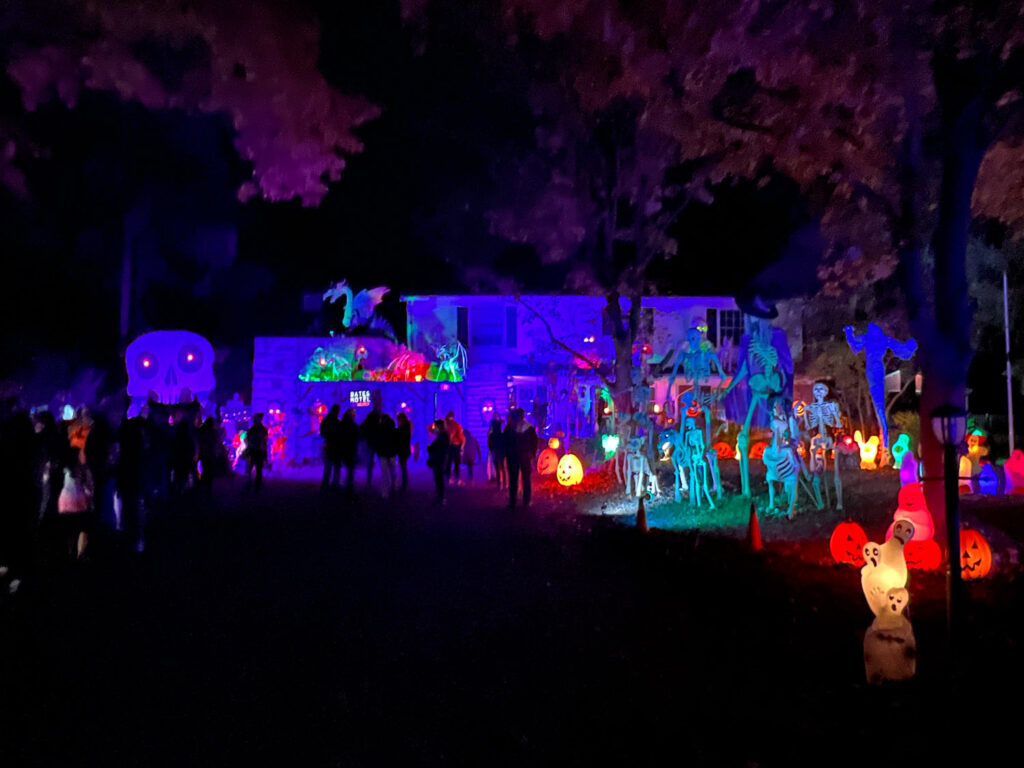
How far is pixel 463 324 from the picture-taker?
31.4 m

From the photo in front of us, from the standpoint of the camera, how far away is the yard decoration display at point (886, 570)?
17.9ft

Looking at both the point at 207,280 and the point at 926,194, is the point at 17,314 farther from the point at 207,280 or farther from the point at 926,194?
the point at 926,194

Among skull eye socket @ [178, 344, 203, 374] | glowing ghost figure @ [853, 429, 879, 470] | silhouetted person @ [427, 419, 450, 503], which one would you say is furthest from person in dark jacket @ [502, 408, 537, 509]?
skull eye socket @ [178, 344, 203, 374]

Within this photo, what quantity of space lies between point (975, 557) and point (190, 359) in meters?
21.8

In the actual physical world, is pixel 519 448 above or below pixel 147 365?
below

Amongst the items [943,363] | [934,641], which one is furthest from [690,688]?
[943,363]

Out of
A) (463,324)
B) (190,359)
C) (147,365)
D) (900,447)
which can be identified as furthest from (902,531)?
(463,324)

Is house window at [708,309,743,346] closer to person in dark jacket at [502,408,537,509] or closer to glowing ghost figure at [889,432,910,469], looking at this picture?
glowing ghost figure at [889,432,910,469]

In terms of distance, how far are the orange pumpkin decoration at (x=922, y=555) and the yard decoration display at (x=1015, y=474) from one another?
27.5 feet

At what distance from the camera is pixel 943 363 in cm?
888

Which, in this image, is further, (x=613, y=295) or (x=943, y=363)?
(x=613, y=295)

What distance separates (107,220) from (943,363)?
25404 millimetres

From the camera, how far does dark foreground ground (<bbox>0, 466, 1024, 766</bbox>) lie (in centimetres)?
450

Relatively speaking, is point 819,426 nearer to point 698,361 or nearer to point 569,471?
point 698,361
